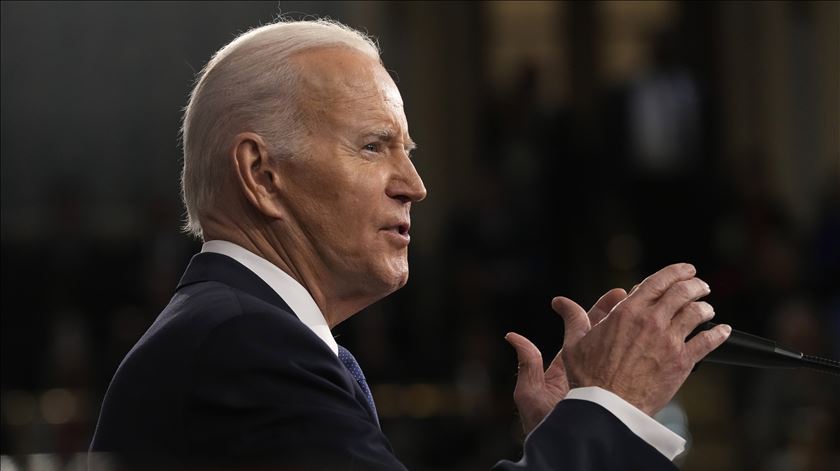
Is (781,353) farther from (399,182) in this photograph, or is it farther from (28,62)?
(28,62)

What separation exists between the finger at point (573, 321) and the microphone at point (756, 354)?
13 centimetres

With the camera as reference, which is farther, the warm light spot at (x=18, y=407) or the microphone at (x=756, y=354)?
the warm light spot at (x=18, y=407)

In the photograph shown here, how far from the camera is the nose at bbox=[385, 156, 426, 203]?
5.26ft

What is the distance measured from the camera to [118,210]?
7.27 metres

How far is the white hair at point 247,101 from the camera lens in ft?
5.19

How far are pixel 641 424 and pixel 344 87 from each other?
526 millimetres

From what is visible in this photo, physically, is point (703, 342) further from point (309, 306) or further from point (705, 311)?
point (309, 306)

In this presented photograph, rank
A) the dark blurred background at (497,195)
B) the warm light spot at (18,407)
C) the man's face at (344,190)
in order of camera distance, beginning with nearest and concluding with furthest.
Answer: the man's face at (344,190) → the dark blurred background at (497,195) → the warm light spot at (18,407)

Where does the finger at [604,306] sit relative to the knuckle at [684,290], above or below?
below

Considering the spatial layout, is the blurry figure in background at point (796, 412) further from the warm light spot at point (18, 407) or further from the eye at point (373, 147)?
the eye at point (373, 147)

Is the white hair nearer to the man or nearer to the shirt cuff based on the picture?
the man

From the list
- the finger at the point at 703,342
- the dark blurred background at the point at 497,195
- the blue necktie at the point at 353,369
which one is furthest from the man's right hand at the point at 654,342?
the dark blurred background at the point at 497,195

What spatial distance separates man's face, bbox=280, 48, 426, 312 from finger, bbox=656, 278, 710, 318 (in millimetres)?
349

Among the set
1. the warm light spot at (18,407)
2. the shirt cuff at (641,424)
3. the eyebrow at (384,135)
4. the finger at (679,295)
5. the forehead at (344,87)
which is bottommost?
the warm light spot at (18,407)
